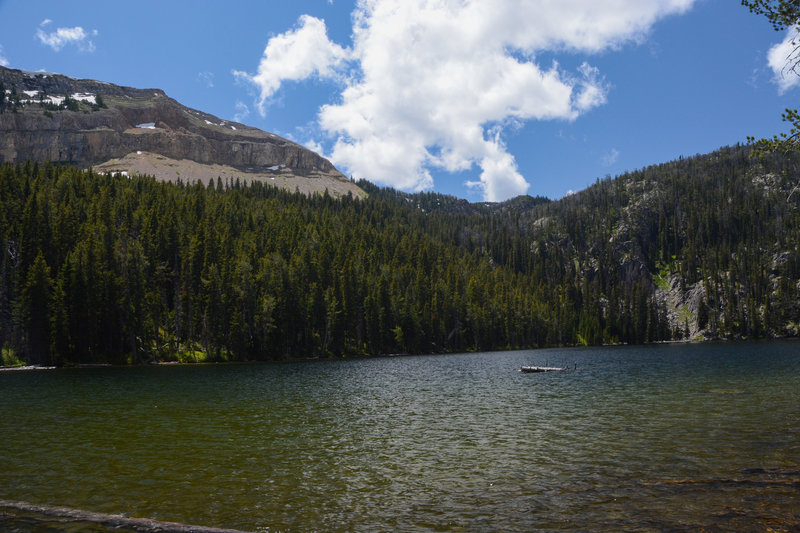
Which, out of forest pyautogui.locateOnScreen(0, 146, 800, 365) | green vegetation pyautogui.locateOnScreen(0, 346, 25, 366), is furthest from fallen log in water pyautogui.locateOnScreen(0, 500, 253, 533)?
green vegetation pyautogui.locateOnScreen(0, 346, 25, 366)

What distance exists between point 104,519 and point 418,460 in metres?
12.4

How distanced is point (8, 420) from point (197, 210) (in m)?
131

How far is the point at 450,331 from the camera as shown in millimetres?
152375

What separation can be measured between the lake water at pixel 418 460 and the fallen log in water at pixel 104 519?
1.58 ft

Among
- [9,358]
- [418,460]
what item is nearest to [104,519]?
[418,460]

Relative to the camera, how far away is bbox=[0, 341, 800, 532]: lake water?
14859mm

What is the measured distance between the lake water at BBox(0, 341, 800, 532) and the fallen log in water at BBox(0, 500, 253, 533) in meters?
0.48

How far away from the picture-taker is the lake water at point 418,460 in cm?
1486

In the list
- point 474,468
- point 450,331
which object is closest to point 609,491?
point 474,468

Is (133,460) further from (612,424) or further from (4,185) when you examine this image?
(4,185)

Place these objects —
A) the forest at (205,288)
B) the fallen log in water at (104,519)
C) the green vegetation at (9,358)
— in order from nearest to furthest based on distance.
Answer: the fallen log in water at (104,519) < the green vegetation at (9,358) < the forest at (205,288)

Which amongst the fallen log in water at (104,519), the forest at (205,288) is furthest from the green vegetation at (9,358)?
the fallen log in water at (104,519)

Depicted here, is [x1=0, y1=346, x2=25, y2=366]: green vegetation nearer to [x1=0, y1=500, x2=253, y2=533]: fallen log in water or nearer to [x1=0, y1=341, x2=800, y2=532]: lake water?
[x1=0, y1=341, x2=800, y2=532]: lake water

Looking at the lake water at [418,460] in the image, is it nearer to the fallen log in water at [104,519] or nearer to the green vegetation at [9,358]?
the fallen log in water at [104,519]
